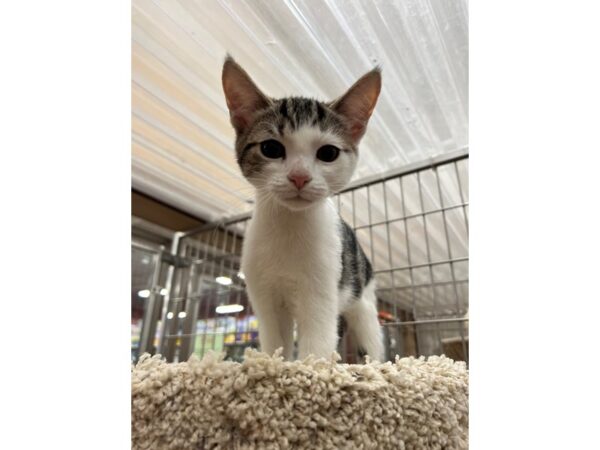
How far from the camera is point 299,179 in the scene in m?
0.58

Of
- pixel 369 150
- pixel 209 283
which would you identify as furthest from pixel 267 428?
pixel 209 283

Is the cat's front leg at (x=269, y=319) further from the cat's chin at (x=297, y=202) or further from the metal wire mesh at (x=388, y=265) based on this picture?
the metal wire mesh at (x=388, y=265)

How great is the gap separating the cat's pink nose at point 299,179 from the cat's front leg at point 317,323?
21cm

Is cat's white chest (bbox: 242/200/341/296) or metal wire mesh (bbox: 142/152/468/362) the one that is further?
metal wire mesh (bbox: 142/152/468/362)

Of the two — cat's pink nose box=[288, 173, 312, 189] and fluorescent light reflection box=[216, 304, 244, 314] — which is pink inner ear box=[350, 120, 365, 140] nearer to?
cat's pink nose box=[288, 173, 312, 189]

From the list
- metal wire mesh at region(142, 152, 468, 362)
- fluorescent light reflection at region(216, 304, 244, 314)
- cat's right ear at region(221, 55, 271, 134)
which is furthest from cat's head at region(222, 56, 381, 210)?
fluorescent light reflection at region(216, 304, 244, 314)

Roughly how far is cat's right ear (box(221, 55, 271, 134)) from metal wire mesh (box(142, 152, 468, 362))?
0.70 m


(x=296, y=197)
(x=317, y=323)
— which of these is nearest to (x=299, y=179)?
(x=296, y=197)

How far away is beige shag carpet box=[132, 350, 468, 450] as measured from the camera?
1.31 feet

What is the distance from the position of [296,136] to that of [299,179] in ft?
0.33

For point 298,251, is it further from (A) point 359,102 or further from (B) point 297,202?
(A) point 359,102
